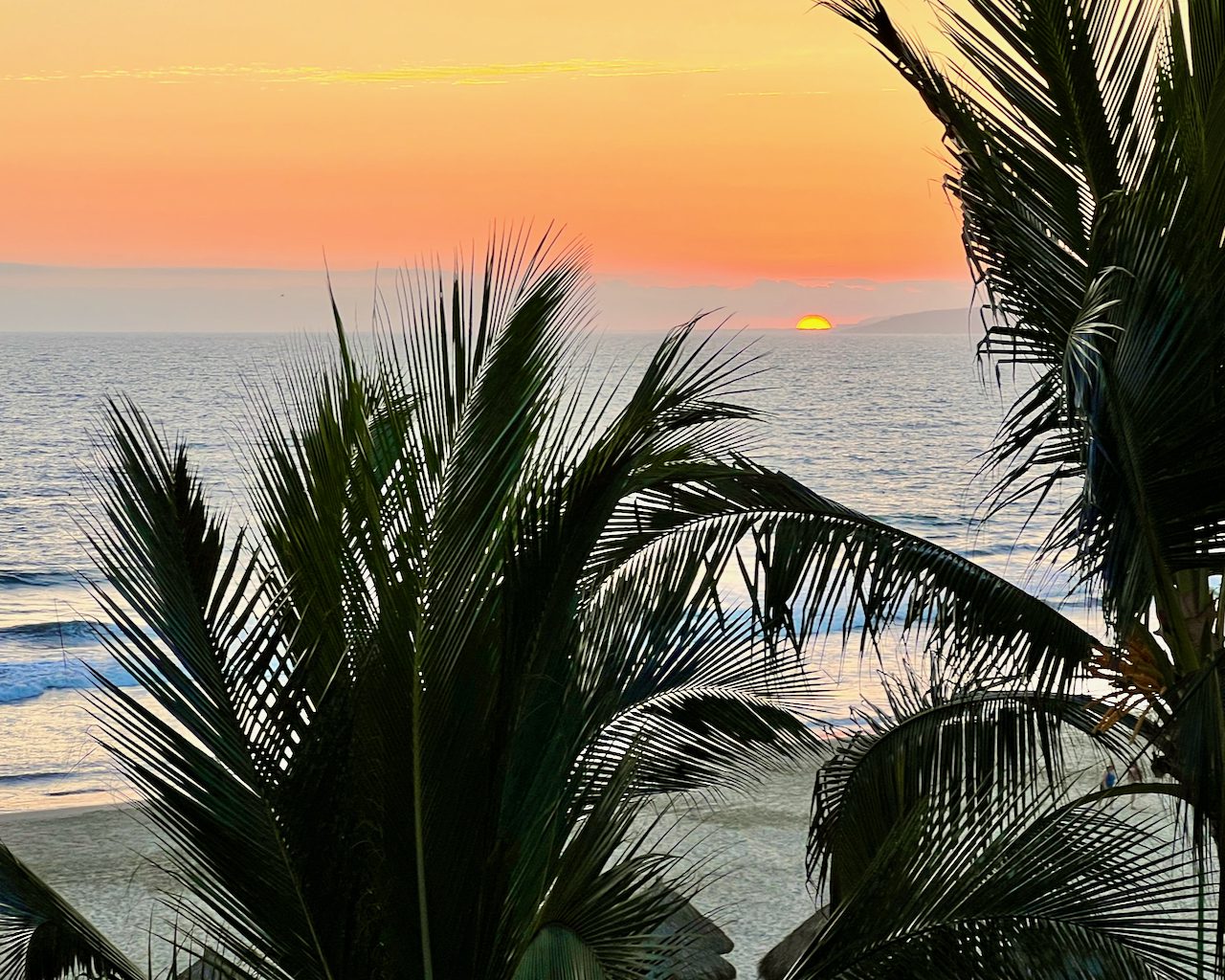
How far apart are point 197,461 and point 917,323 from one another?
158447mm

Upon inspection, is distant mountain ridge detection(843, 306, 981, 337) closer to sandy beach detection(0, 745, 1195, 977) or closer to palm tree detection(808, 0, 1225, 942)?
sandy beach detection(0, 745, 1195, 977)

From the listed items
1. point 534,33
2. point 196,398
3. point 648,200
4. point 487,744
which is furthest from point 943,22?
point 196,398

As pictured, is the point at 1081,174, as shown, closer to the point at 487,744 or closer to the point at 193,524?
the point at 487,744

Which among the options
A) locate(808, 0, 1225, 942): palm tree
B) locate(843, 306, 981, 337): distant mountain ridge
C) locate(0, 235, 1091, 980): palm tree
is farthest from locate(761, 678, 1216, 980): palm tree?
locate(843, 306, 981, 337): distant mountain ridge

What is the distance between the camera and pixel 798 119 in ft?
150

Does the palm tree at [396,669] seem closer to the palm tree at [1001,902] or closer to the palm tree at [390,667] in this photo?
the palm tree at [390,667]

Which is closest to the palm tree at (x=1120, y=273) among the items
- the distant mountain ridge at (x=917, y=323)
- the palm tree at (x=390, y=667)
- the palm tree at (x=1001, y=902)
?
the palm tree at (x=1001, y=902)

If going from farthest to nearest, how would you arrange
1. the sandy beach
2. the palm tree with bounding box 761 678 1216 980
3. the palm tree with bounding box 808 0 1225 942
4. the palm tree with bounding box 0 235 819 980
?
the sandy beach < the palm tree with bounding box 808 0 1225 942 < the palm tree with bounding box 761 678 1216 980 < the palm tree with bounding box 0 235 819 980

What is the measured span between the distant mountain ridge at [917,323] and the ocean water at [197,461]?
4343 cm

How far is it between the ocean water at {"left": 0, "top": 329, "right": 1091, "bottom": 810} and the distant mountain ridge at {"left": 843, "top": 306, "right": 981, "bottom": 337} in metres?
43.4

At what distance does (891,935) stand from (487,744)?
3.79ft

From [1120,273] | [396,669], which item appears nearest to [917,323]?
[1120,273]

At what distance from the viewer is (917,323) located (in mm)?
175875

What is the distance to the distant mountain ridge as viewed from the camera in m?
143
